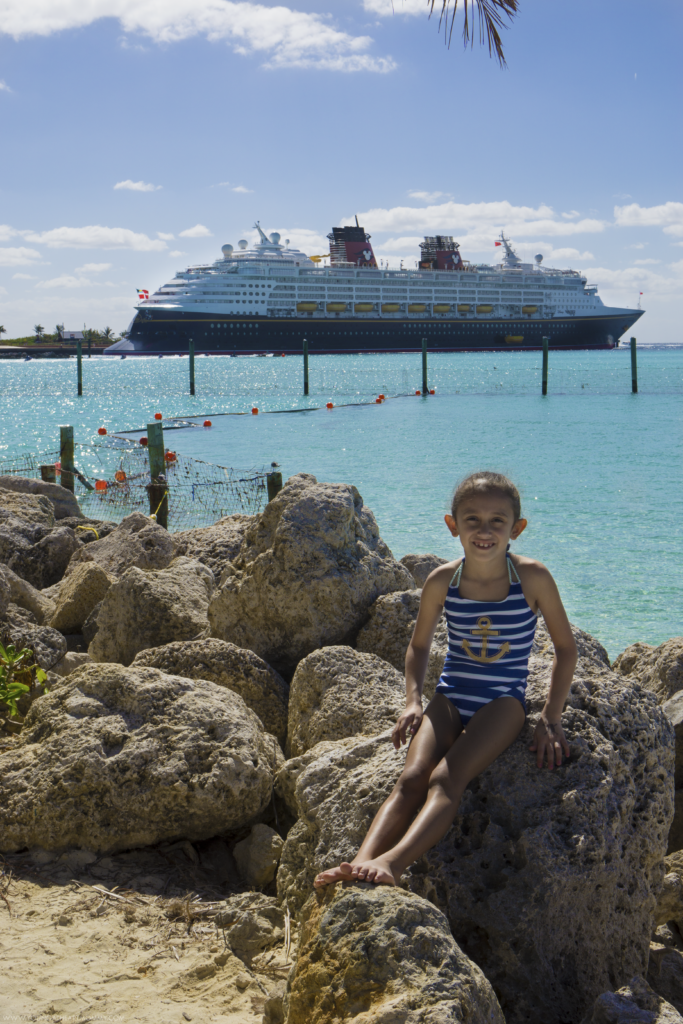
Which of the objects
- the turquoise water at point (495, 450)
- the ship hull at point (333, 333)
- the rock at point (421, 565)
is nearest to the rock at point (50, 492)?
the turquoise water at point (495, 450)

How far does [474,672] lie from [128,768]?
981 millimetres

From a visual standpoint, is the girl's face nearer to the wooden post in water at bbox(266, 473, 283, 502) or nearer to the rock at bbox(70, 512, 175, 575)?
the rock at bbox(70, 512, 175, 575)

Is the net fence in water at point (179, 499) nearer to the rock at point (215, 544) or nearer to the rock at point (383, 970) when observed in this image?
the rock at point (215, 544)

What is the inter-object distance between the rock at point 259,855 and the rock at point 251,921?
0.17 metres

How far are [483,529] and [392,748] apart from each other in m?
0.54

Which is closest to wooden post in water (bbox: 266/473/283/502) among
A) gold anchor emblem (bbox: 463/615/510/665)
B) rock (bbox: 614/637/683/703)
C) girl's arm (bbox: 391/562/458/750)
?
rock (bbox: 614/637/683/703)

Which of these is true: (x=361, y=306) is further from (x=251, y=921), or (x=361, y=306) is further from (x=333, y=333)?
(x=251, y=921)

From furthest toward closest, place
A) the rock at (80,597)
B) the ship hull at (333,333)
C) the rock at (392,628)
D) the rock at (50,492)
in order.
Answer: the ship hull at (333,333), the rock at (50,492), the rock at (80,597), the rock at (392,628)

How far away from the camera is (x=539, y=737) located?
1793 mm

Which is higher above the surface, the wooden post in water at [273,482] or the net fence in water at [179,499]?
the wooden post in water at [273,482]

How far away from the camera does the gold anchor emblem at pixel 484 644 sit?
1938mm

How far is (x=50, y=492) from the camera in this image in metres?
7.80

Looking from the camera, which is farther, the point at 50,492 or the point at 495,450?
the point at 495,450

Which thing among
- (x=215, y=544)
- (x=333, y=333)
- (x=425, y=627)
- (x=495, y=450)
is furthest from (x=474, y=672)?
(x=333, y=333)
